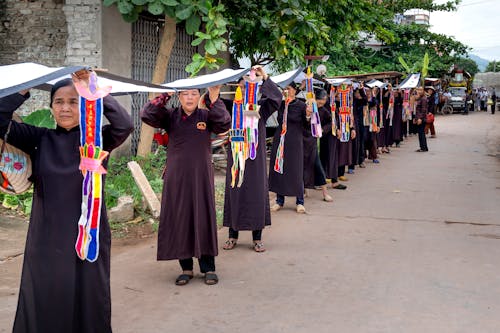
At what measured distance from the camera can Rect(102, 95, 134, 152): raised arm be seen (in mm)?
3453

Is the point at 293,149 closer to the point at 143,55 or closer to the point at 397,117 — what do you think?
the point at 143,55

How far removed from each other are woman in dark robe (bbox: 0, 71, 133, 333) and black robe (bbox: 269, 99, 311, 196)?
5.17 m

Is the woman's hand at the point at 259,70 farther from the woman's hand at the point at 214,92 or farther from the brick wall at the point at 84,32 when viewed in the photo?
the brick wall at the point at 84,32

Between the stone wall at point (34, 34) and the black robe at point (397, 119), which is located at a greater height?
the stone wall at point (34, 34)

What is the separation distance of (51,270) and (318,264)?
3.42m

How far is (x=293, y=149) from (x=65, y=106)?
5.32 metres

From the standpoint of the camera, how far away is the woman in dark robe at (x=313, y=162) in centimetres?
934

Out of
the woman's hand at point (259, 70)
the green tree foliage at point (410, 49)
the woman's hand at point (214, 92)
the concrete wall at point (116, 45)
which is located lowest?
the woman's hand at point (214, 92)

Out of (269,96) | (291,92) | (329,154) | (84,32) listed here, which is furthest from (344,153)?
(269,96)

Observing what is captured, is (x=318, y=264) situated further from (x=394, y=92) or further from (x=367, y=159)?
(x=394, y=92)

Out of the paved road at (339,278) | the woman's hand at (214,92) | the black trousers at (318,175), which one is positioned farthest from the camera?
the black trousers at (318,175)

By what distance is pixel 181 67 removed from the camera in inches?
500

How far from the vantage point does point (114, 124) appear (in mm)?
3482

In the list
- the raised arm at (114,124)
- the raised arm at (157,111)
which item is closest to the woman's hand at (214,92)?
the raised arm at (157,111)
